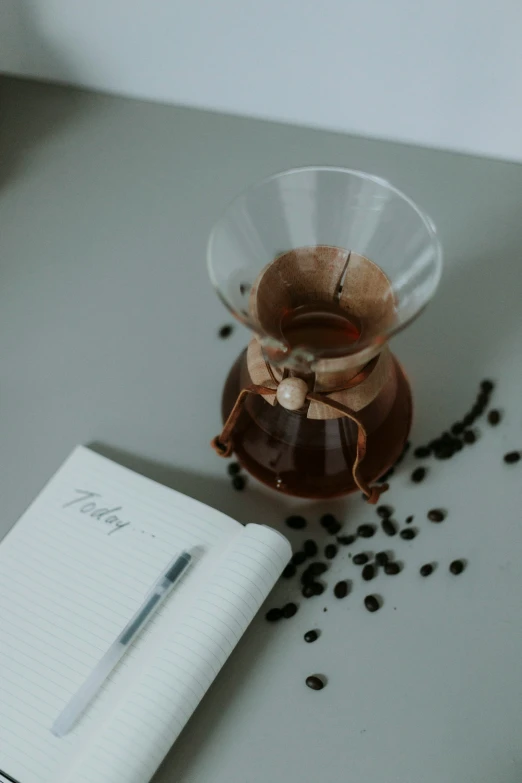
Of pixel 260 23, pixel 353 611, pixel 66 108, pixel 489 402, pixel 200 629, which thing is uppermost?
pixel 260 23

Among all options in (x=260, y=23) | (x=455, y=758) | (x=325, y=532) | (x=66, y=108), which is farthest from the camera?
Answer: (x=66, y=108)

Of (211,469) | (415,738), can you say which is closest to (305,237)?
(211,469)

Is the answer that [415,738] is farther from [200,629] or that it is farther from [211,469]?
[211,469]

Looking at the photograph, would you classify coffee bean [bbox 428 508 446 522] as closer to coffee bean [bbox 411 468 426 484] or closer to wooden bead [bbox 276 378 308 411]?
coffee bean [bbox 411 468 426 484]

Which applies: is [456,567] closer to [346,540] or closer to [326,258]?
[346,540]

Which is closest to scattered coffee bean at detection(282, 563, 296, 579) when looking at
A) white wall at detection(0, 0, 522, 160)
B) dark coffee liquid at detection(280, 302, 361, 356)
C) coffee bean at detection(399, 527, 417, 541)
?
coffee bean at detection(399, 527, 417, 541)

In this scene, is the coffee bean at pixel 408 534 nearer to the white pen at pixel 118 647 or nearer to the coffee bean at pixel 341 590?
the coffee bean at pixel 341 590
